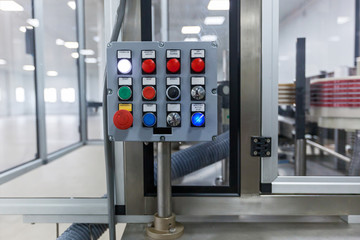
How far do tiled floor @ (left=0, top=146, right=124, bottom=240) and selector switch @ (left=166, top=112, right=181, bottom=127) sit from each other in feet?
1.86

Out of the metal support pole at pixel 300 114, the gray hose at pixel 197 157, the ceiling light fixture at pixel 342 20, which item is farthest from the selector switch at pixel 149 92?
the ceiling light fixture at pixel 342 20

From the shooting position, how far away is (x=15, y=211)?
2.81ft

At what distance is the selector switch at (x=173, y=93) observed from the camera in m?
0.62

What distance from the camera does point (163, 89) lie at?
63 centimetres

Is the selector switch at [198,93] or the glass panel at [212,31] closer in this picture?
the selector switch at [198,93]

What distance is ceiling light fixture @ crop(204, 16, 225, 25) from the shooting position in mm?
858

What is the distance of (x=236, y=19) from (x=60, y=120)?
2.98m

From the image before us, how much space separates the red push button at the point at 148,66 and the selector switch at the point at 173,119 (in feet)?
0.43

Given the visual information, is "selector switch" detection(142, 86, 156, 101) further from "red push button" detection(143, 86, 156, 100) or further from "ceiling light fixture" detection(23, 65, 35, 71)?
"ceiling light fixture" detection(23, 65, 35, 71)

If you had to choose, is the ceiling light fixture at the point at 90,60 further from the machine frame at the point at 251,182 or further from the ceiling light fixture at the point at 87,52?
the machine frame at the point at 251,182

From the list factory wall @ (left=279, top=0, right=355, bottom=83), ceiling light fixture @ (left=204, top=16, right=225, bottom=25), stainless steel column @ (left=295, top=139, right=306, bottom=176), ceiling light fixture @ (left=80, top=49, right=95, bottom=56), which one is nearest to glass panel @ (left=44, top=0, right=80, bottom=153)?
ceiling light fixture @ (left=80, top=49, right=95, bottom=56)

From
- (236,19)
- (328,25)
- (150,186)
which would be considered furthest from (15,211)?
(328,25)

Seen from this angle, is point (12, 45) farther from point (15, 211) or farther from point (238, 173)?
point (238, 173)

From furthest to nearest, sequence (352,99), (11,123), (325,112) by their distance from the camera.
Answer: (11,123), (325,112), (352,99)
